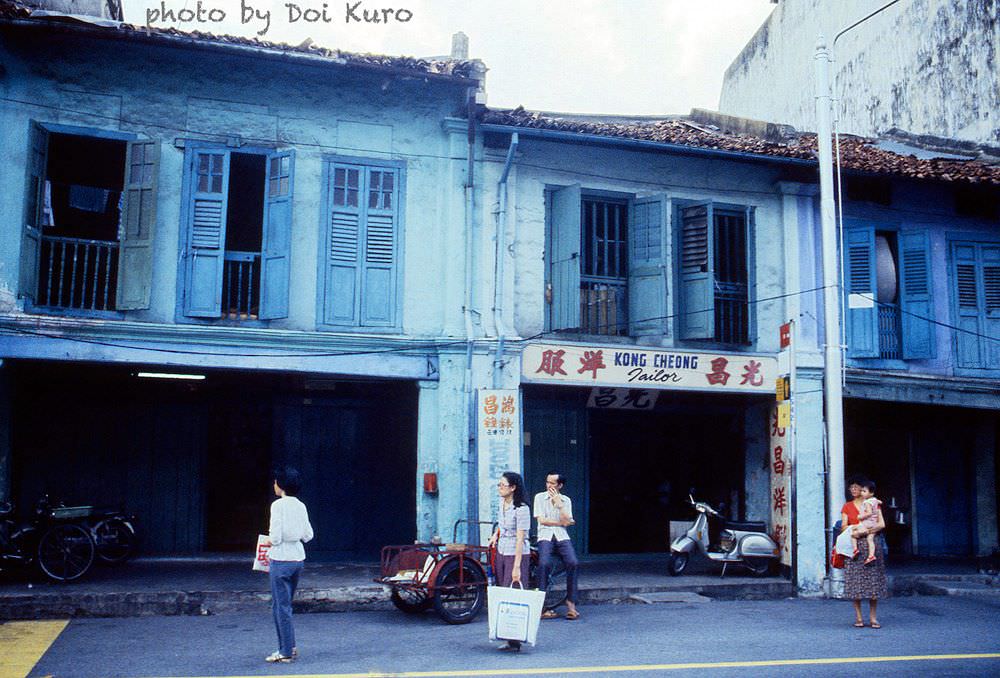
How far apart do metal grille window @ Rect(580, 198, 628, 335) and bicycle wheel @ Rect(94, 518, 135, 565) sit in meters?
6.83

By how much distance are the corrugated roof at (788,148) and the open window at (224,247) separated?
9.83ft

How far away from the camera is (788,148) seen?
14094 mm

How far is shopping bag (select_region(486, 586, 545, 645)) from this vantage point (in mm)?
7914

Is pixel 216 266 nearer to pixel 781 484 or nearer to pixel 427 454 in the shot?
pixel 427 454

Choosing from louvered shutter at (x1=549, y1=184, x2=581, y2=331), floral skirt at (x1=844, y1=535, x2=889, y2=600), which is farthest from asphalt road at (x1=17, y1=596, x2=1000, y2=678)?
louvered shutter at (x1=549, y1=184, x2=581, y2=331)

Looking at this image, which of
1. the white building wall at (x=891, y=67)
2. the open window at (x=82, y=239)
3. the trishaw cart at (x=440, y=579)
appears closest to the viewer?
the trishaw cart at (x=440, y=579)

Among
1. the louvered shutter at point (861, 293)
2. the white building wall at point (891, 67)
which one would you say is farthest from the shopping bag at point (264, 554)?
the white building wall at point (891, 67)

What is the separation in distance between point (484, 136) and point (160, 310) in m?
4.91

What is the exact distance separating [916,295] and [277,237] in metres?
9.77

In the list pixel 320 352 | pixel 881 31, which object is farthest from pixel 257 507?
pixel 881 31

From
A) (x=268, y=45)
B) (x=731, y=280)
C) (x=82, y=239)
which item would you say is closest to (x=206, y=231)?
(x=82, y=239)

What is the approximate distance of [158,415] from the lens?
13.7 m

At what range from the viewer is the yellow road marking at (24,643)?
760 cm

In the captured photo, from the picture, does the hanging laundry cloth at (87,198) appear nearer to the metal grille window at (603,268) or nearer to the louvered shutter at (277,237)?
the louvered shutter at (277,237)
